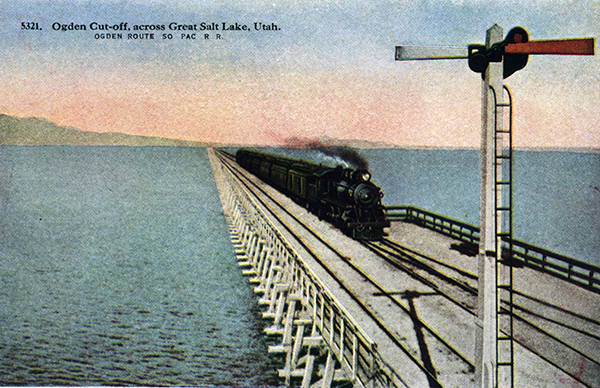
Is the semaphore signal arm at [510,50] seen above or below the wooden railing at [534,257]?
above

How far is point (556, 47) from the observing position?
491cm

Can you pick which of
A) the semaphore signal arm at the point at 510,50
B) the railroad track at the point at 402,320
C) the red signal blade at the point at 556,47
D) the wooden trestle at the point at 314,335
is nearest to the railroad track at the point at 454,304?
the railroad track at the point at 402,320

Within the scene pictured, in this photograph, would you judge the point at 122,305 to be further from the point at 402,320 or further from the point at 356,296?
the point at 402,320

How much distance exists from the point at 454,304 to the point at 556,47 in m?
7.59

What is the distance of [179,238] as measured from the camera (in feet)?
84.2

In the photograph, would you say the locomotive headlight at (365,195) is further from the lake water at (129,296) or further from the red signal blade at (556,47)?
the red signal blade at (556,47)

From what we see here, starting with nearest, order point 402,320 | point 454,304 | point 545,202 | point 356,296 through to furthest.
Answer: point 402,320, point 454,304, point 356,296, point 545,202

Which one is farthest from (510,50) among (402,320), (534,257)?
(534,257)

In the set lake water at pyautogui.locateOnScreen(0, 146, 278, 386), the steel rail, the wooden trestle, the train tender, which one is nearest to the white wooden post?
the wooden trestle

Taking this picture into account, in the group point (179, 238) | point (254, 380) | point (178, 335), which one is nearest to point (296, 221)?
point (179, 238)

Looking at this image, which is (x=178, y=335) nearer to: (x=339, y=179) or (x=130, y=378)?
(x=130, y=378)

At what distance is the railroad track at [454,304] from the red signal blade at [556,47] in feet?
18.7

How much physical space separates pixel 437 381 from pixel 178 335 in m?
8.32

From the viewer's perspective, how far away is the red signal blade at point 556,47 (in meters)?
4.86
